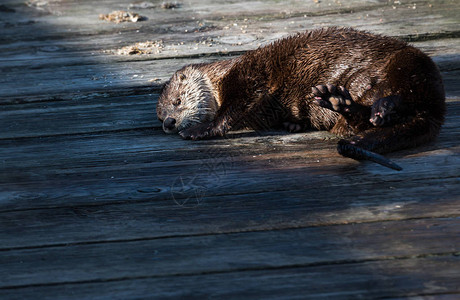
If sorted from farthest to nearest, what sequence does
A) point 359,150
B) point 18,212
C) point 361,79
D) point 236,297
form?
point 361,79 < point 359,150 < point 18,212 < point 236,297

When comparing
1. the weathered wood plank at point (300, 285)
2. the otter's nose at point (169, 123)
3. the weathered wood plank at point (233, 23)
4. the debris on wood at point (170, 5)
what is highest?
the debris on wood at point (170, 5)

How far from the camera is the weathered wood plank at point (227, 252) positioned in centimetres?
178

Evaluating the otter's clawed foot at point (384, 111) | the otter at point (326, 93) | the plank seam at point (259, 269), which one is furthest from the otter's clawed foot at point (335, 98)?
the plank seam at point (259, 269)

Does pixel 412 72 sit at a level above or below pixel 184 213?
above

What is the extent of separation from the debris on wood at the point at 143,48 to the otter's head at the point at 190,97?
2.78 feet

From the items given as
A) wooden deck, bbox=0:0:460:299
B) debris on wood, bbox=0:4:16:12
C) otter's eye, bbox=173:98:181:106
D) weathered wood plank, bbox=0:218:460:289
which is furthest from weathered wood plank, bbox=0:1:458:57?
weathered wood plank, bbox=0:218:460:289

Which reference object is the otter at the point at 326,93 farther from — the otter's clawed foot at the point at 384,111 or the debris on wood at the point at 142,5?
the debris on wood at the point at 142,5

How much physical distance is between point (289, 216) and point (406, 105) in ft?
3.04

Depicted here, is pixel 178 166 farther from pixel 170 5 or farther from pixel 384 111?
pixel 170 5

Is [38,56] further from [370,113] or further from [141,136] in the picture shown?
[370,113]

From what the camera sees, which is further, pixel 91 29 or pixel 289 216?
pixel 91 29

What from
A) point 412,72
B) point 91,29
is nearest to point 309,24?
point 91,29

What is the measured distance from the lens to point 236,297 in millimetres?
1640

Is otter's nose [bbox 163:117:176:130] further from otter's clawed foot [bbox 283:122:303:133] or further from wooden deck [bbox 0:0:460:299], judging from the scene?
otter's clawed foot [bbox 283:122:303:133]
